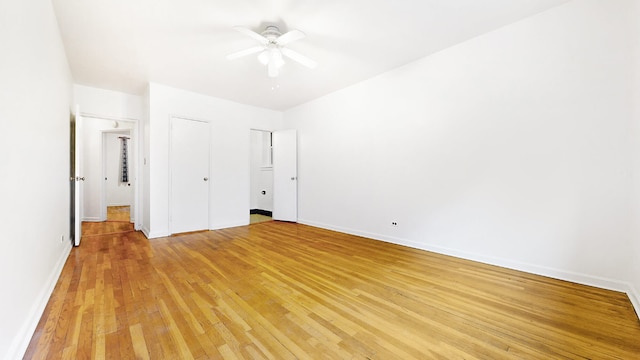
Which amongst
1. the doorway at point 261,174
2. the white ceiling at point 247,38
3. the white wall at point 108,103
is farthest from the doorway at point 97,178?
the doorway at point 261,174

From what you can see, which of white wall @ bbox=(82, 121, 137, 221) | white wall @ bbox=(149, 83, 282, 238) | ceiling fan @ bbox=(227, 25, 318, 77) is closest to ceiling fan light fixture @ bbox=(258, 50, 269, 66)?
ceiling fan @ bbox=(227, 25, 318, 77)

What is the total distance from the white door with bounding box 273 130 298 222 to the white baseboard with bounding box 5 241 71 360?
11.9ft

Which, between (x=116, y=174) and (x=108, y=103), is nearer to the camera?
(x=108, y=103)

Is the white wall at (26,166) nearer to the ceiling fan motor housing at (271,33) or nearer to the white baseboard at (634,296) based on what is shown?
the ceiling fan motor housing at (271,33)

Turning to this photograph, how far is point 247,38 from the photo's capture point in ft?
9.36

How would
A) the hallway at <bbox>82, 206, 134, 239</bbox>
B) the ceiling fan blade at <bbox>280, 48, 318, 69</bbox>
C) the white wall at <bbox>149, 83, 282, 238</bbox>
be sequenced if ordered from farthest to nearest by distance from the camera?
1. the hallway at <bbox>82, 206, 134, 239</bbox>
2. the white wall at <bbox>149, 83, 282, 238</bbox>
3. the ceiling fan blade at <bbox>280, 48, 318, 69</bbox>

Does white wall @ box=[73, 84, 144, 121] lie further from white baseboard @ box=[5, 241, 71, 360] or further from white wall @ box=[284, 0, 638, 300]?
white wall @ box=[284, 0, 638, 300]

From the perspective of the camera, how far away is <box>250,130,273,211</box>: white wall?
670 centimetres

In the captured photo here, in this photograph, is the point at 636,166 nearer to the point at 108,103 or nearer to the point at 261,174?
the point at 261,174

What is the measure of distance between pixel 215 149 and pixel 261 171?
2179 millimetres

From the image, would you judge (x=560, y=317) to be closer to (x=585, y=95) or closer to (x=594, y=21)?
(x=585, y=95)

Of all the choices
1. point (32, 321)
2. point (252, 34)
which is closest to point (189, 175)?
point (252, 34)

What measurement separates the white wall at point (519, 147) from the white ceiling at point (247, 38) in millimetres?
318

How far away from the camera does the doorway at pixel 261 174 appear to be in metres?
6.64
